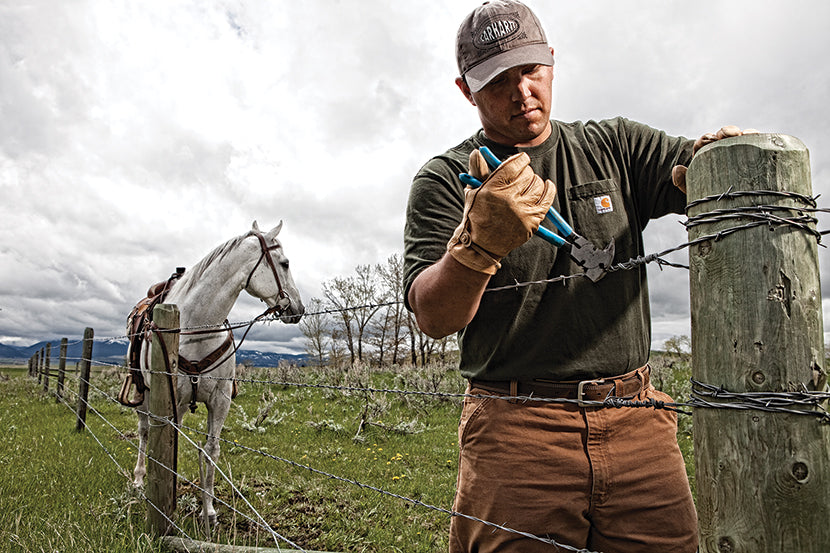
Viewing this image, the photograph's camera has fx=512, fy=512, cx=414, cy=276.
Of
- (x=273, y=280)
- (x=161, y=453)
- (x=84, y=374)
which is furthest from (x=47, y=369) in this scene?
(x=161, y=453)

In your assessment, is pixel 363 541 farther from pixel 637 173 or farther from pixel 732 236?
pixel 732 236

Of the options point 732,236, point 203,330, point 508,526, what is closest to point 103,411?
point 203,330

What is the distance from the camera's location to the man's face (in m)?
1.73

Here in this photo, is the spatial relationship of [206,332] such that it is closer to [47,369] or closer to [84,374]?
[84,374]

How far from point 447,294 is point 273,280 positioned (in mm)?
4133

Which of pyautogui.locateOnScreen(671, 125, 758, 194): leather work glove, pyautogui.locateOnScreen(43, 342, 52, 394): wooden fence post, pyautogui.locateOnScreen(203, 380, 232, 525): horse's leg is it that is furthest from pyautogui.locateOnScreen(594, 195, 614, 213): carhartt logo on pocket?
pyautogui.locateOnScreen(43, 342, 52, 394): wooden fence post

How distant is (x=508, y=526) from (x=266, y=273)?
406cm

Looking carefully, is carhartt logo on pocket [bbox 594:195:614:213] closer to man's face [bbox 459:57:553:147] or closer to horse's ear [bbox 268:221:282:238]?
man's face [bbox 459:57:553:147]

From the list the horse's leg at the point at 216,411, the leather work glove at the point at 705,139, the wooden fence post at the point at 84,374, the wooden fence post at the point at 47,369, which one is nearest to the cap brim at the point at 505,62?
the leather work glove at the point at 705,139

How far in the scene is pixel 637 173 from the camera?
1900 millimetres

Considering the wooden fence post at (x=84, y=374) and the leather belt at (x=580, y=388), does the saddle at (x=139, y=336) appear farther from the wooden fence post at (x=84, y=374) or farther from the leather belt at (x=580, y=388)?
the leather belt at (x=580, y=388)

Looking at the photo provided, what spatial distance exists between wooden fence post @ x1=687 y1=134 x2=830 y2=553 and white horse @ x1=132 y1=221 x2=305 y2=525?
4.11 metres

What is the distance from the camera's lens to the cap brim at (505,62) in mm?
1676

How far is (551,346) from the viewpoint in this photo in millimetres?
1705
